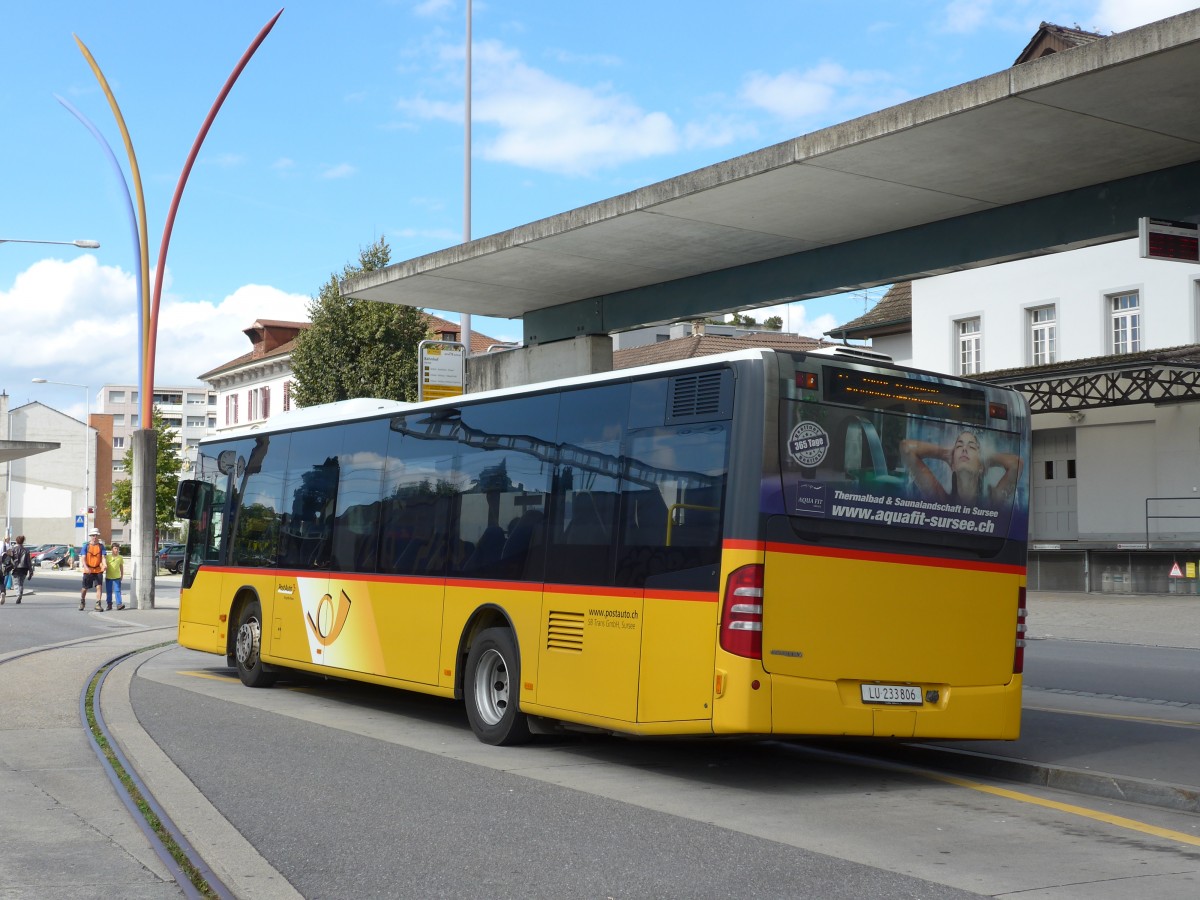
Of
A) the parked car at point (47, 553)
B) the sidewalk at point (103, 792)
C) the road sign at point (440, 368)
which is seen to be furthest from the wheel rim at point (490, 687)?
the parked car at point (47, 553)

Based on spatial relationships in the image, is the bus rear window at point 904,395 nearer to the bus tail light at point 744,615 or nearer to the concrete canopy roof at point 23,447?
the bus tail light at point 744,615

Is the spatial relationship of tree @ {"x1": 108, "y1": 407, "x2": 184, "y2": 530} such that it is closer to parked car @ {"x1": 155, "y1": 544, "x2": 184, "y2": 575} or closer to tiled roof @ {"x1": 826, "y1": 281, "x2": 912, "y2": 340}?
parked car @ {"x1": 155, "y1": 544, "x2": 184, "y2": 575}

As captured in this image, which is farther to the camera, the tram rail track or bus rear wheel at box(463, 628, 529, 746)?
bus rear wheel at box(463, 628, 529, 746)

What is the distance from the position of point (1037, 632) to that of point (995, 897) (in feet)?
67.4

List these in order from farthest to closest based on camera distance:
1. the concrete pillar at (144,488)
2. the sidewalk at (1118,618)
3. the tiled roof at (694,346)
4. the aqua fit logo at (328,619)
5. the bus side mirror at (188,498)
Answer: the tiled roof at (694,346)
the concrete pillar at (144,488)
the sidewalk at (1118,618)
the bus side mirror at (188,498)
the aqua fit logo at (328,619)

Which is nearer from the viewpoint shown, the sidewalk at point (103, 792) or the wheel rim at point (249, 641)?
the sidewalk at point (103, 792)

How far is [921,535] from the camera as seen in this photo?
32.0ft

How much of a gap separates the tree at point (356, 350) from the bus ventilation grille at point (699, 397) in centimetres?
3905

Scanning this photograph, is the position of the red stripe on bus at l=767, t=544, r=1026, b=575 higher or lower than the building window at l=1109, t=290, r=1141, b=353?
lower

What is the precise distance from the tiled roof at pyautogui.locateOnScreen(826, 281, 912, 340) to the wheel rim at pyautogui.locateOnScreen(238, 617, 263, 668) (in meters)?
33.1

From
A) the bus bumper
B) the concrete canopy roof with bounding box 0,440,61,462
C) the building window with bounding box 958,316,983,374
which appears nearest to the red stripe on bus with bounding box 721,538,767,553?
the bus bumper

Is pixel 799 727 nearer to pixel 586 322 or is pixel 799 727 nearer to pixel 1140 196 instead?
pixel 1140 196

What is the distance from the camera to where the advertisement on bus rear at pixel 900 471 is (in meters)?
9.27

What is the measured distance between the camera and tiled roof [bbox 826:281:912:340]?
48.1m
